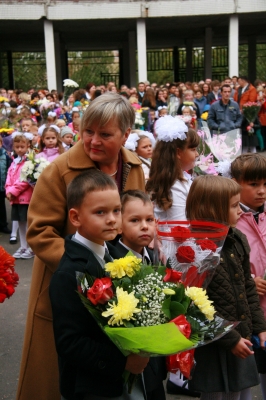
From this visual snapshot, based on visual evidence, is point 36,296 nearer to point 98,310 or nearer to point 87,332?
point 87,332

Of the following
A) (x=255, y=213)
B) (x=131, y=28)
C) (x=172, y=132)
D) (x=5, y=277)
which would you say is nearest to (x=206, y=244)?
(x=255, y=213)

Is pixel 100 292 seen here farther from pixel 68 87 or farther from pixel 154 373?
pixel 68 87

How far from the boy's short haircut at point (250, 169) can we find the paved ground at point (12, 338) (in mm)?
1501

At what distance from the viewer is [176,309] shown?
2.00 metres

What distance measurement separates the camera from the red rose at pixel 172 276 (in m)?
2.08

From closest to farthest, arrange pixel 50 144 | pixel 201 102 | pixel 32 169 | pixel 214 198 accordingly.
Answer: pixel 214 198 < pixel 32 169 < pixel 50 144 < pixel 201 102

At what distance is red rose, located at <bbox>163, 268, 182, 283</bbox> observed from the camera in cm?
208

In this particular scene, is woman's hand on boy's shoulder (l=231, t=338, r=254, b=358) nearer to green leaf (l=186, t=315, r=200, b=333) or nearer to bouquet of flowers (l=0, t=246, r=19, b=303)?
green leaf (l=186, t=315, r=200, b=333)

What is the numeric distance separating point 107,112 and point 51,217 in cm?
53

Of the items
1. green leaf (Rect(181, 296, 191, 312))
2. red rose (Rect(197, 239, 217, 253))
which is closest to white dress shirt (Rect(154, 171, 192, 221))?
red rose (Rect(197, 239, 217, 253))

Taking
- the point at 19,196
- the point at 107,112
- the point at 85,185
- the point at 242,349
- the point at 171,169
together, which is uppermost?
the point at 107,112

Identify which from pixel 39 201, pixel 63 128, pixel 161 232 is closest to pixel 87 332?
pixel 161 232

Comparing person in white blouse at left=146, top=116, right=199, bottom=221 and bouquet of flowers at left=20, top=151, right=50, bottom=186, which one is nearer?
person in white blouse at left=146, top=116, right=199, bottom=221

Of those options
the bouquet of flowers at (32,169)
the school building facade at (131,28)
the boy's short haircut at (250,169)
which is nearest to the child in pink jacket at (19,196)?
the bouquet of flowers at (32,169)
